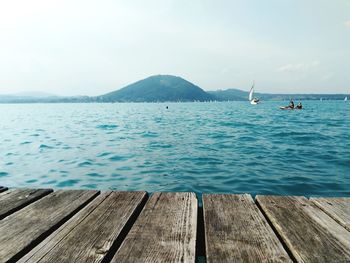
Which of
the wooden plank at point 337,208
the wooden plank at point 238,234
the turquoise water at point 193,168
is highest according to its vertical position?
the wooden plank at point 238,234

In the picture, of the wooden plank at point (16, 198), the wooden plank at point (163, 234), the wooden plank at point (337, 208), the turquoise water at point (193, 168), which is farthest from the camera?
the turquoise water at point (193, 168)

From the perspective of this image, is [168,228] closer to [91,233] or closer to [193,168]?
[91,233]

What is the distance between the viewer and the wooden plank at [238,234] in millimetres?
1353

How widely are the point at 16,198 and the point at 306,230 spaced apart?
2206 mm

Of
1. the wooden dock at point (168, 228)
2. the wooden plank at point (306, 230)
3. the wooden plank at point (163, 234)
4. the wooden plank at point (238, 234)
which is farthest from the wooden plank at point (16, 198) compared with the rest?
the wooden plank at point (306, 230)

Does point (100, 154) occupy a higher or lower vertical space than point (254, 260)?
lower

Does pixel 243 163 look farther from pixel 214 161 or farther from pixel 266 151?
pixel 266 151

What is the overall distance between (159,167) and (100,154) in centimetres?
439

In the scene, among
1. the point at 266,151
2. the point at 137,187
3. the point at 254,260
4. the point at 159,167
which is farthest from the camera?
the point at 266,151

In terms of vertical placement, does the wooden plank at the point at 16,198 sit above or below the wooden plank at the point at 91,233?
below

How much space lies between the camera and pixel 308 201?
2143 millimetres

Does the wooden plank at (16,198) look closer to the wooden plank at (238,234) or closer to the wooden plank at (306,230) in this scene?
the wooden plank at (238,234)

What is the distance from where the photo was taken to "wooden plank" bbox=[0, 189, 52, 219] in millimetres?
1950

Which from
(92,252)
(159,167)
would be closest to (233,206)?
(92,252)
